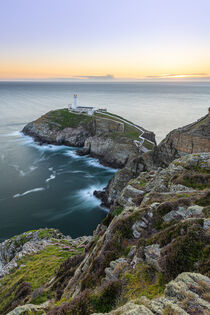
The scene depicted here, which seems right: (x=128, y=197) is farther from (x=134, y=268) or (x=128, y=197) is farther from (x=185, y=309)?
(x=185, y=309)

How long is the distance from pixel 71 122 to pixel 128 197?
78.2 m

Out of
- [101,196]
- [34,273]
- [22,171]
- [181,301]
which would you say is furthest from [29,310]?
[22,171]

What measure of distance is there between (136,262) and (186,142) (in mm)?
31331

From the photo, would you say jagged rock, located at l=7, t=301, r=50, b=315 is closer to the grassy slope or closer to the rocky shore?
the rocky shore

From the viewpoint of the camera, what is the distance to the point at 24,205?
43.8 m

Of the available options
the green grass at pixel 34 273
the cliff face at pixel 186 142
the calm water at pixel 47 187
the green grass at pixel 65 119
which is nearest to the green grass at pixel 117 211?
the green grass at pixel 34 273

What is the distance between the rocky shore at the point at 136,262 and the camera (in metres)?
7.09

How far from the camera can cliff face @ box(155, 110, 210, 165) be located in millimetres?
35750

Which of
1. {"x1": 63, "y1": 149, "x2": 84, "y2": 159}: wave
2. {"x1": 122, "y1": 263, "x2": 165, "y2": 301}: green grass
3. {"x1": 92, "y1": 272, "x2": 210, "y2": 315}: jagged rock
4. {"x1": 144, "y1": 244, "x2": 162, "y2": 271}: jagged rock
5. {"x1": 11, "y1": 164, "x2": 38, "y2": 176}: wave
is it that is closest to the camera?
{"x1": 92, "y1": 272, "x2": 210, "y2": 315}: jagged rock

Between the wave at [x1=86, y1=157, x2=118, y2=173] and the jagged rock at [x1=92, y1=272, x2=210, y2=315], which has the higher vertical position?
the jagged rock at [x1=92, y1=272, x2=210, y2=315]

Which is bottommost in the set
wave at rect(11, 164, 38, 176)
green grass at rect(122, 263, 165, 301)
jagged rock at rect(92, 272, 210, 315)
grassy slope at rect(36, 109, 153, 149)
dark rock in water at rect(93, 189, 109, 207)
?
dark rock in water at rect(93, 189, 109, 207)

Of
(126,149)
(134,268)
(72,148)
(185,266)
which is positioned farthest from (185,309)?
(72,148)

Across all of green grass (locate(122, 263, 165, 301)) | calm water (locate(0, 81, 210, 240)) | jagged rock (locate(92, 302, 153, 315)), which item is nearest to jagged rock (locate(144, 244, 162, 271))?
green grass (locate(122, 263, 165, 301))

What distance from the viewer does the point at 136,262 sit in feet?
31.6
